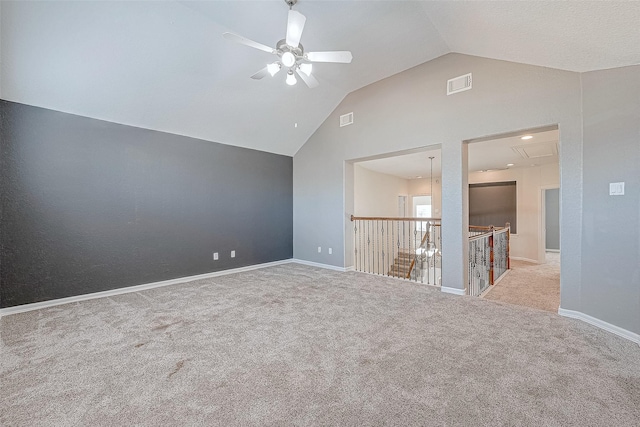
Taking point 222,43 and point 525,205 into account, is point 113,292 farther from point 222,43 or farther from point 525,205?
point 525,205

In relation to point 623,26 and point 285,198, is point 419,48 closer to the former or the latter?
point 623,26

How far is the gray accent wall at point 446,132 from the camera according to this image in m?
2.79

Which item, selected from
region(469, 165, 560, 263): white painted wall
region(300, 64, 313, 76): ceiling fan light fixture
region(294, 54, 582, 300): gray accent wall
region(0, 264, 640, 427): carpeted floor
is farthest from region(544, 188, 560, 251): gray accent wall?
region(300, 64, 313, 76): ceiling fan light fixture

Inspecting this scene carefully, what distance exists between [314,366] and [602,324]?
2.82m

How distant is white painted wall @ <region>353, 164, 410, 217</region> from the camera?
7898 millimetres

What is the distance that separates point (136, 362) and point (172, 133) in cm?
350

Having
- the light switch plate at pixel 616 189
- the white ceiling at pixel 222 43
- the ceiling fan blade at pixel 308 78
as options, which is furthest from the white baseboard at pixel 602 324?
the ceiling fan blade at pixel 308 78

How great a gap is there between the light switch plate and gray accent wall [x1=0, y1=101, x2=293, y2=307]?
5.01m

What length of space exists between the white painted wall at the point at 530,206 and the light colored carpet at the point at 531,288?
73 cm

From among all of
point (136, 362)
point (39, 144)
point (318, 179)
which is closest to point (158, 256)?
point (39, 144)

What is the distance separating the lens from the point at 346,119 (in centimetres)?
500

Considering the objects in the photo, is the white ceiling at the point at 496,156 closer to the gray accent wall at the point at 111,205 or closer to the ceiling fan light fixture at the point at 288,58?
the ceiling fan light fixture at the point at 288,58

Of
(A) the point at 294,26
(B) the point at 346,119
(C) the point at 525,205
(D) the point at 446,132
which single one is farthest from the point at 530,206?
(A) the point at 294,26

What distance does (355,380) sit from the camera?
5.81 ft
